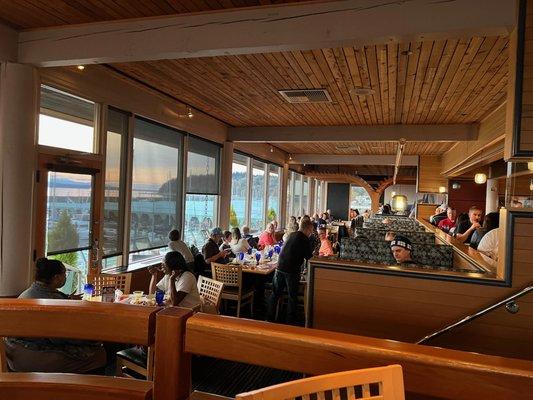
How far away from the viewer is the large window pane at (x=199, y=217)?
279 inches

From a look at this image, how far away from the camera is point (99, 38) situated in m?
3.41

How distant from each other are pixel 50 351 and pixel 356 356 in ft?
7.08

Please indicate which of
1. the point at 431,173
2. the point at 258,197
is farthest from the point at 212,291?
the point at 431,173

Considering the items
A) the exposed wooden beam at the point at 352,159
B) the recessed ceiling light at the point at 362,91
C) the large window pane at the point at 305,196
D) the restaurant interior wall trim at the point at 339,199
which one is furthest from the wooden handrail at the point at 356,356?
the restaurant interior wall trim at the point at 339,199

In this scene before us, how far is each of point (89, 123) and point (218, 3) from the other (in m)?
2.52

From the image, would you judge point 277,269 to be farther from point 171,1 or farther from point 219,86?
point 171,1

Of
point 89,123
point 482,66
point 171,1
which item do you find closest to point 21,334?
point 171,1

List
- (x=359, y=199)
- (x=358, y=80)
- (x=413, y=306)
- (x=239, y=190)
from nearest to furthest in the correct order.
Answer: (x=413, y=306) < (x=358, y=80) < (x=239, y=190) < (x=359, y=199)

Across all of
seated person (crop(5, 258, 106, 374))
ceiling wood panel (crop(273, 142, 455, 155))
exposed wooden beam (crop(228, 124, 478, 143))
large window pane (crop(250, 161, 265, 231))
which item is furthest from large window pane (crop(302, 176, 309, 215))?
seated person (crop(5, 258, 106, 374))

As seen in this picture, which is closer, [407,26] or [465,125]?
[407,26]

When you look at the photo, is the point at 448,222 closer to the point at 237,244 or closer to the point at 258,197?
the point at 237,244

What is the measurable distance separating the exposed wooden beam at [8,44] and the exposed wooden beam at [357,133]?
476 centimetres

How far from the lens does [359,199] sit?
23.8 meters

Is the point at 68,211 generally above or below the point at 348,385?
above
